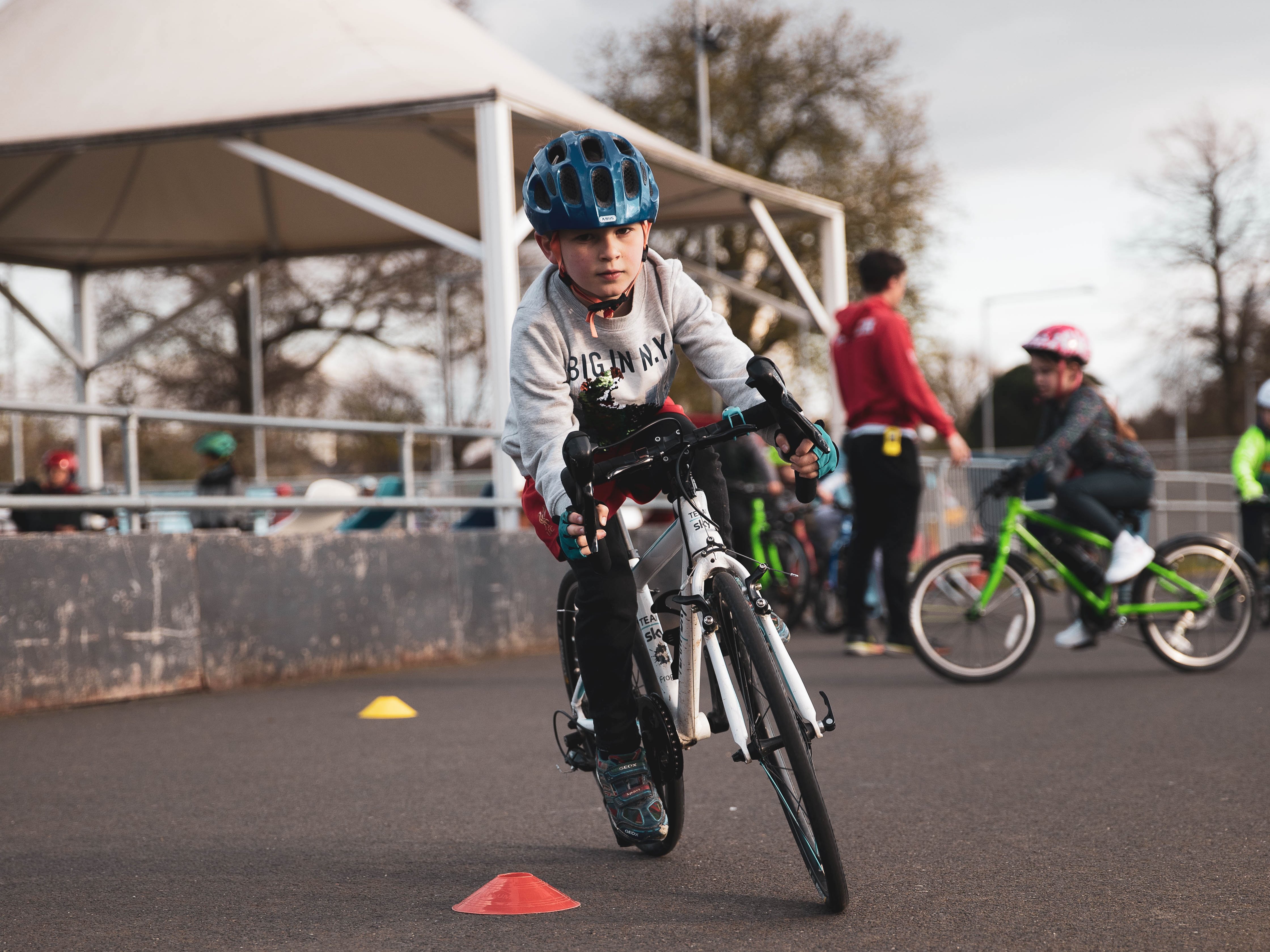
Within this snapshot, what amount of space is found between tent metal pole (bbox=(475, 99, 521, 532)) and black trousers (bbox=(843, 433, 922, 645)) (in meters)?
2.74

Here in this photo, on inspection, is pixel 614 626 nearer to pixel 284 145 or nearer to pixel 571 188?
pixel 571 188

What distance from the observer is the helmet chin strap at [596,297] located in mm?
3295

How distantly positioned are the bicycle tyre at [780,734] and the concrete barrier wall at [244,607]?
4759 millimetres

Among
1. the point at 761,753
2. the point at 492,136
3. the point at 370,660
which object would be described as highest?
the point at 492,136

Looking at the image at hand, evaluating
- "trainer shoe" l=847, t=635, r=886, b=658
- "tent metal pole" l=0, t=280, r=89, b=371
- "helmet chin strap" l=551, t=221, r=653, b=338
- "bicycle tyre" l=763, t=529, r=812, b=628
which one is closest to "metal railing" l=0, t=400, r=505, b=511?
"bicycle tyre" l=763, t=529, r=812, b=628

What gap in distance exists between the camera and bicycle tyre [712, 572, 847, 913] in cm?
296

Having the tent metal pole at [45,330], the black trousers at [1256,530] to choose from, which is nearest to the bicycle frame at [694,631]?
the black trousers at [1256,530]

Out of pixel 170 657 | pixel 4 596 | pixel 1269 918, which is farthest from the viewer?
pixel 170 657

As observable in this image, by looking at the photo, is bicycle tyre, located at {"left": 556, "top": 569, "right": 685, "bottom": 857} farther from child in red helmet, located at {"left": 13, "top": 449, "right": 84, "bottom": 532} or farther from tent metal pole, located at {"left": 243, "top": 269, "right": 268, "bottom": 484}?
tent metal pole, located at {"left": 243, "top": 269, "right": 268, "bottom": 484}

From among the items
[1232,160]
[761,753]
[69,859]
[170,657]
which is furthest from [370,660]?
[1232,160]

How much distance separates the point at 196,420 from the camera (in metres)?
7.90

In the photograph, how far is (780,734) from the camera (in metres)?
2.99

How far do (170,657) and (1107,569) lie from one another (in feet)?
16.3

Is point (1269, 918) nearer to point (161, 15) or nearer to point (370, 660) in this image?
point (370, 660)
